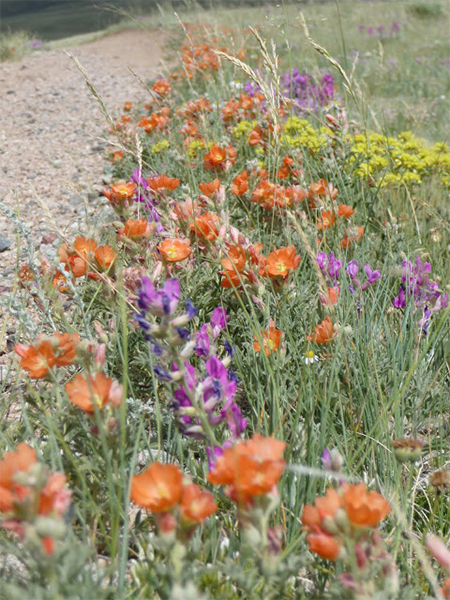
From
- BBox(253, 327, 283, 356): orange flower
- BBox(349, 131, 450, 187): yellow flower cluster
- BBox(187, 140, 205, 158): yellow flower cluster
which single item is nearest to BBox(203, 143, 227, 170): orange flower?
BBox(349, 131, 450, 187): yellow flower cluster

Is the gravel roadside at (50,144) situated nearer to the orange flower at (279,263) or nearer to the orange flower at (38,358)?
the orange flower at (38,358)

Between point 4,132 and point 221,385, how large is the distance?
4996 mm

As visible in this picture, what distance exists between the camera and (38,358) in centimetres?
121

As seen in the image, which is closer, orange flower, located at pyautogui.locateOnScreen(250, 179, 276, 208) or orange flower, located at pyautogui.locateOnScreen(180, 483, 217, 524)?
orange flower, located at pyautogui.locateOnScreen(180, 483, 217, 524)

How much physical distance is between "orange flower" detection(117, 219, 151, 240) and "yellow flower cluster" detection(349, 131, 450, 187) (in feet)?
4.32

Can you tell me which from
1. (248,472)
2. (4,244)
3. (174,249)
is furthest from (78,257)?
(4,244)

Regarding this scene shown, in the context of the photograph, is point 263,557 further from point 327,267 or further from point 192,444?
point 327,267

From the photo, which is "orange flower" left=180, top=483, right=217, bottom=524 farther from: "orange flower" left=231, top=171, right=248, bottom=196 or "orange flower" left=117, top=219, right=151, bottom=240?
"orange flower" left=231, top=171, right=248, bottom=196

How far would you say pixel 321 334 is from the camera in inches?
60.5

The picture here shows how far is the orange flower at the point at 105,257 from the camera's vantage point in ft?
5.58

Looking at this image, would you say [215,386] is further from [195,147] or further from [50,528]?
[195,147]

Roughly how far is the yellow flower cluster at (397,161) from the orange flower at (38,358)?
6.18 ft

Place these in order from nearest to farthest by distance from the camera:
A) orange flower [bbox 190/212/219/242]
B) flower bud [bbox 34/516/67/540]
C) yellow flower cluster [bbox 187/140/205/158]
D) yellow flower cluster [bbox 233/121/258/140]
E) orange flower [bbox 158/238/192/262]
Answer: flower bud [bbox 34/516/67/540] → orange flower [bbox 158/238/192/262] → orange flower [bbox 190/212/219/242] → yellow flower cluster [bbox 187/140/205/158] → yellow flower cluster [bbox 233/121/258/140]

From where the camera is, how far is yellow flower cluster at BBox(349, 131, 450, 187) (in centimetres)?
277
